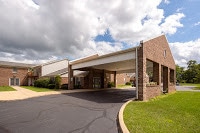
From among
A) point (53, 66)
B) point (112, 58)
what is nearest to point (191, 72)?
point (53, 66)

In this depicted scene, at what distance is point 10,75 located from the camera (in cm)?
3316

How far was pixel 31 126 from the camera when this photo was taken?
6.07m

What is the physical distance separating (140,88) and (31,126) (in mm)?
8962

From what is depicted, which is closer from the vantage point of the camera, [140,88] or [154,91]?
[140,88]

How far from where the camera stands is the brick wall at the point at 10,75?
31.9 metres

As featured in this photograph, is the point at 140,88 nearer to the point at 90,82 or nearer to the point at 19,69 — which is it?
the point at 90,82

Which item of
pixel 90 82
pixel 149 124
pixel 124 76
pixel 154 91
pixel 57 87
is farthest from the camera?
pixel 124 76

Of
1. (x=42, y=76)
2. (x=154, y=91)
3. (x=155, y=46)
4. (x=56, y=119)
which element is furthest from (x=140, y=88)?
(x=42, y=76)

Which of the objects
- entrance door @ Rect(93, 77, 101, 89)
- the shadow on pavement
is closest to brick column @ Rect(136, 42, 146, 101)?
the shadow on pavement

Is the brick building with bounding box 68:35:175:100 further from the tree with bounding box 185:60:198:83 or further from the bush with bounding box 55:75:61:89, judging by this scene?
the tree with bounding box 185:60:198:83

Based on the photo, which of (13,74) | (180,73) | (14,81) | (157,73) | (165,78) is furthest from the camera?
(180,73)

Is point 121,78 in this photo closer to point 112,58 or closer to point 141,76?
point 112,58

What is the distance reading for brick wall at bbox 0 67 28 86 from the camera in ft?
105

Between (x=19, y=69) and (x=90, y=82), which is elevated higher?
(x=19, y=69)
